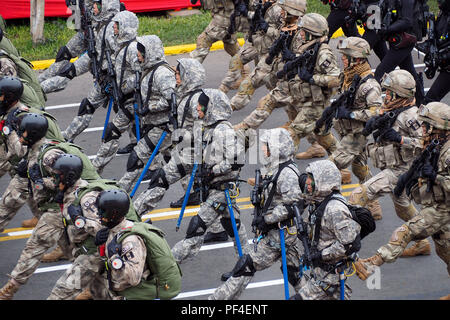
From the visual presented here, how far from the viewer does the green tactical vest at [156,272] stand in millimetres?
8320

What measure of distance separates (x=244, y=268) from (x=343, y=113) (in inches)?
116

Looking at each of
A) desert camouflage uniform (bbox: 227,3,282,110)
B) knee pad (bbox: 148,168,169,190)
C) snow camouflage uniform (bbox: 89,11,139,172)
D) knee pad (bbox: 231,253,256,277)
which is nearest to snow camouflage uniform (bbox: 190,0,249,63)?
desert camouflage uniform (bbox: 227,3,282,110)

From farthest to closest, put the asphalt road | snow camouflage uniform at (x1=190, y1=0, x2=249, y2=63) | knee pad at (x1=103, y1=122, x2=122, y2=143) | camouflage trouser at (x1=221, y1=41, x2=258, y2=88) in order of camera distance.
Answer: snow camouflage uniform at (x1=190, y1=0, x2=249, y2=63) → camouflage trouser at (x1=221, y1=41, x2=258, y2=88) → knee pad at (x1=103, y1=122, x2=122, y2=143) → the asphalt road

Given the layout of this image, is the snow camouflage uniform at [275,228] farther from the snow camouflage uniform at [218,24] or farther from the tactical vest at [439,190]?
the snow camouflage uniform at [218,24]

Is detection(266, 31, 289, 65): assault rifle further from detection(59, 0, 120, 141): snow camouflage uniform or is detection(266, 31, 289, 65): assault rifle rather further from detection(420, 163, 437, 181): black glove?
detection(420, 163, 437, 181): black glove

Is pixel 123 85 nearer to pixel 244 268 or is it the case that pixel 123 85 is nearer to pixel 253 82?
pixel 253 82

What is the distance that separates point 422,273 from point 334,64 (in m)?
3.17

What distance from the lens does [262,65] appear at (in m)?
14.1

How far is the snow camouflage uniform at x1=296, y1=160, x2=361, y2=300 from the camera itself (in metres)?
8.70

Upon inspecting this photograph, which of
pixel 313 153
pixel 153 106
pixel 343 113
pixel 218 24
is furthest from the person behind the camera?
pixel 218 24

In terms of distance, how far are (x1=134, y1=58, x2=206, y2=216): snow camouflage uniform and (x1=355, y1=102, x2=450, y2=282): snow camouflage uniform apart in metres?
2.58

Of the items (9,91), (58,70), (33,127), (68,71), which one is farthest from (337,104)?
(58,70)
